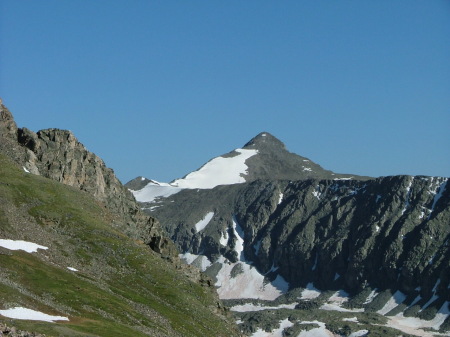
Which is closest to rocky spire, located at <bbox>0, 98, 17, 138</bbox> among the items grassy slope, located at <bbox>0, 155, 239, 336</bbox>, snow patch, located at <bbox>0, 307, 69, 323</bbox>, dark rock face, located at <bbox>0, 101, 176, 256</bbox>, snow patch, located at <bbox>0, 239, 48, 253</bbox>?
dark rock face, located at <bbox>0, 101, 176, 256</bbox>

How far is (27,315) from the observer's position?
85.8 metres

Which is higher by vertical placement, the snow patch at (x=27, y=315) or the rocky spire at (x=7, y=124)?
the rocky spire at (x=7, y=124)

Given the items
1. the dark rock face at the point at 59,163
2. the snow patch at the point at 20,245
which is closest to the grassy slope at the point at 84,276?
the snow patch at the point at 20,245

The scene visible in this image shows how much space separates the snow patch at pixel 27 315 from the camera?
83.6m

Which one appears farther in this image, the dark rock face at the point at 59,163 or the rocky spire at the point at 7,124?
the rocky spire at the point at 7,124

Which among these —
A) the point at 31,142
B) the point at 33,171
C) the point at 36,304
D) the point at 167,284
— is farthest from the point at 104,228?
the point at 36,304

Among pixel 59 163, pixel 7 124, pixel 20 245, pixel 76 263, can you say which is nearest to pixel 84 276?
pixel 76 263

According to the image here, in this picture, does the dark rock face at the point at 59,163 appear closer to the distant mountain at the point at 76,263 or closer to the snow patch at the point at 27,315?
the distant mountain at the point at 76,263

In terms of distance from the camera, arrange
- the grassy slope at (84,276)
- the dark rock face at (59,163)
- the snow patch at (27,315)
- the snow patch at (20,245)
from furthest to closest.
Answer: the dark rock face at (59,163), the snow patch at (20,245), the grassy slope at (84,276), the snow patch at (27,315)

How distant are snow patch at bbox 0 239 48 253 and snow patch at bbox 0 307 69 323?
30.0m

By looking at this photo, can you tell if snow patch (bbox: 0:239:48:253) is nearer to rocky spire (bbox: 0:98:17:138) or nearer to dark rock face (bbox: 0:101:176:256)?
dark rock face (bbox: 0:101:176:256)

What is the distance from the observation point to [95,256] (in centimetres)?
13788

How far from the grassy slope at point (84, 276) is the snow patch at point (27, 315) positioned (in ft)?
3.74

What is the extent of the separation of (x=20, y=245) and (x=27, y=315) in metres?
36.5
